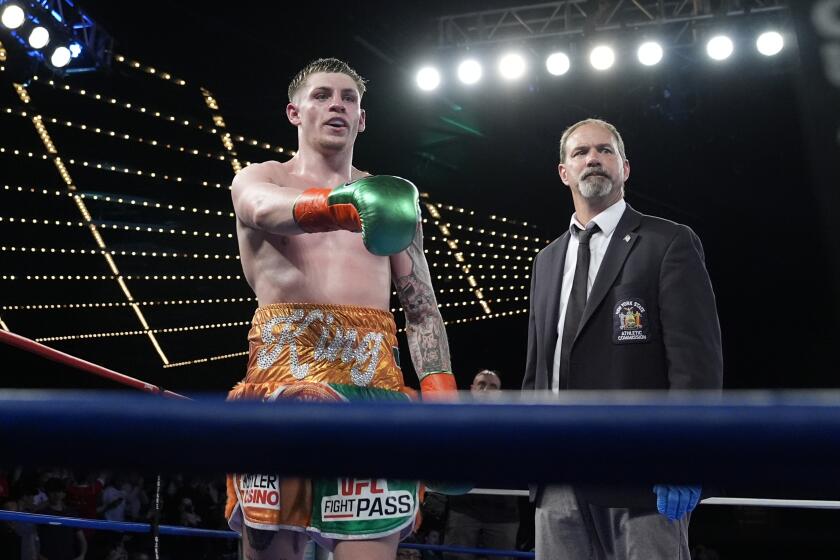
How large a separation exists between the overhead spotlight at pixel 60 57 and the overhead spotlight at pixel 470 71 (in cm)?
245

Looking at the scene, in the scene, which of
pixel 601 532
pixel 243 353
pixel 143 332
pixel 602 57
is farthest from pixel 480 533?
pixel 243 353

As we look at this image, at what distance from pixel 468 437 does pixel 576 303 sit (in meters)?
1.53

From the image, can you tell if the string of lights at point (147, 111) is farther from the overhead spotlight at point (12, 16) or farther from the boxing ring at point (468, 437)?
the boxing ring at point (468, 437)

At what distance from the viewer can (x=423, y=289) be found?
190cm

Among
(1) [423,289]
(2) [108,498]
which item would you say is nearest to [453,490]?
(1) [423,289]

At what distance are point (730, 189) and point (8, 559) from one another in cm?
661

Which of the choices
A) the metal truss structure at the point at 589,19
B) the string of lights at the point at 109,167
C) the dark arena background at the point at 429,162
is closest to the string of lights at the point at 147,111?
the dark arena background at the point at 429,162

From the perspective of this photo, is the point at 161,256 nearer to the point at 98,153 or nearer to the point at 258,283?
the point at 98,153

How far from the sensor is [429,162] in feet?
25.5

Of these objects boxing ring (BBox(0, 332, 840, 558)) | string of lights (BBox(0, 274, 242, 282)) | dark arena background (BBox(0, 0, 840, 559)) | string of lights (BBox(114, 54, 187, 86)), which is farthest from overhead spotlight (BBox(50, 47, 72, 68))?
boxing ring (BBox(0, 332, 840, 558))

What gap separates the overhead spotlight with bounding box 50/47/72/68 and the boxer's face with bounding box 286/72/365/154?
341 cm

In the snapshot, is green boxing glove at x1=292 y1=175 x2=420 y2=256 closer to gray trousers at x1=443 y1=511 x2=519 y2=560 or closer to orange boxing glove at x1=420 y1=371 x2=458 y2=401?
orange boxing glove at x1=420 y1=371 x2=458 y2=401

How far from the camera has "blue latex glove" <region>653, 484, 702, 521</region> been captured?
64.4 inches

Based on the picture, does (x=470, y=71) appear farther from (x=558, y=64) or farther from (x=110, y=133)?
(x=110, y=133)
